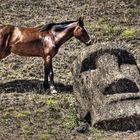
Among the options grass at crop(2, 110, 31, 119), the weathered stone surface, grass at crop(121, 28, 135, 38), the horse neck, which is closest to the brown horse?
the horse neck

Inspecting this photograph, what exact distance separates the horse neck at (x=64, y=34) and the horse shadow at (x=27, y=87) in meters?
0.85

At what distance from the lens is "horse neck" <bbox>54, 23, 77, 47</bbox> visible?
1142 centimetres

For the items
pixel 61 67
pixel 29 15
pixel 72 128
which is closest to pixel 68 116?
pixel 72 128

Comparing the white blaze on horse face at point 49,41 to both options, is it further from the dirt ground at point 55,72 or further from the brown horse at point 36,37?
the dirt ground at point 55,72

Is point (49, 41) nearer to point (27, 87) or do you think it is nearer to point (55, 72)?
point (27, 87)

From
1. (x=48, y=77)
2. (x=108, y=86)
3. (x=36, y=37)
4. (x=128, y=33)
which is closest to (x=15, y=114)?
(x=108, y=86)

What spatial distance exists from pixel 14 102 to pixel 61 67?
2.66m

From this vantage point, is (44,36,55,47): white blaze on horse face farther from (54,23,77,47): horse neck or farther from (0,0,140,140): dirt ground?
(0,0,140,140): dirt ground

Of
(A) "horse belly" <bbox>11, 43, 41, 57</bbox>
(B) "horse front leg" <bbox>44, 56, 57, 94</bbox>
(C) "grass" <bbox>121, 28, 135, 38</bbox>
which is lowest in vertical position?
(B) "horse front leg" <bbox>44, 56, 57, 94</bbox>

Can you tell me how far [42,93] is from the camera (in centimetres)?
1094

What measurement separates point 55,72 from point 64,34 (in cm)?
124

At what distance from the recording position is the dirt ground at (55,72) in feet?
29.5

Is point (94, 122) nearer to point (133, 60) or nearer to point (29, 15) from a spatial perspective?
point (133, 60)

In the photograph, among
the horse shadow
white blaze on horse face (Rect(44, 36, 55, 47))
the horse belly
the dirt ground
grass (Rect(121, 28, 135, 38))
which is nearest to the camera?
the dirt ground
